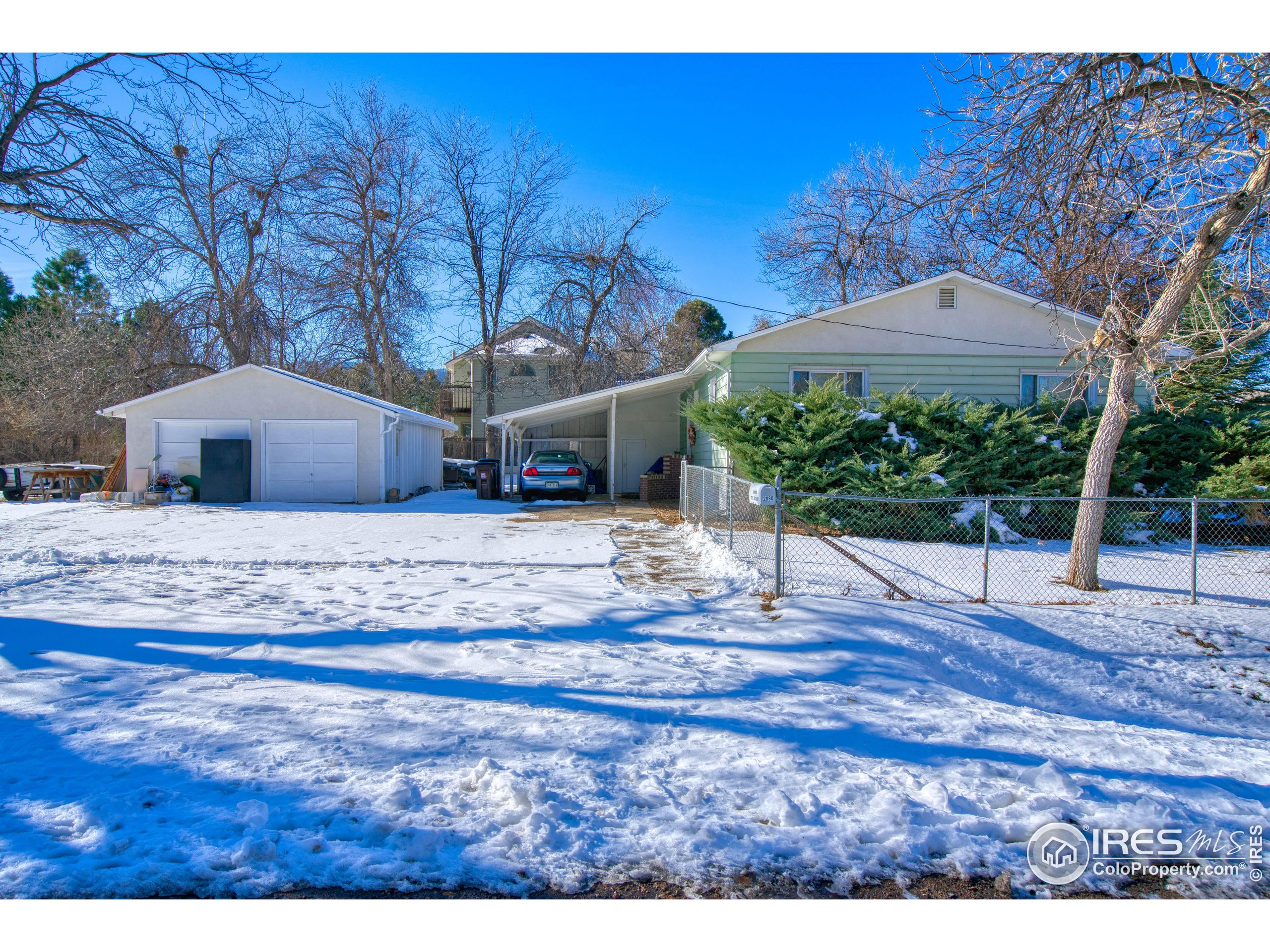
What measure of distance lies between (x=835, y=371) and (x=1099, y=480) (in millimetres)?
6958

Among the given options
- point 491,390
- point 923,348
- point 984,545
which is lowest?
point 984,545

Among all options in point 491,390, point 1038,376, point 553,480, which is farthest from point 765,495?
point 491,390

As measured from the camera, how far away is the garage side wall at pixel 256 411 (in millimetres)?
Result: 17844

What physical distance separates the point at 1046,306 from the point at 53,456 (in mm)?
31842

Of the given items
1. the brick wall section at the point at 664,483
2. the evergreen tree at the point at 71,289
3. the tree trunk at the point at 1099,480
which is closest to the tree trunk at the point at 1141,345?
the tree trunk at the point at 1099,480

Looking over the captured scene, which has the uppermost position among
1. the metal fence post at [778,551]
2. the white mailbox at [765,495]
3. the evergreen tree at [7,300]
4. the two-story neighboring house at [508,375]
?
the evergreen tree at [7,300]

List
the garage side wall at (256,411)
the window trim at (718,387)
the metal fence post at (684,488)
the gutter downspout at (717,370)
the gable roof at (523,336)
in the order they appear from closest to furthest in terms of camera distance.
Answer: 1. the metal fence post at (684,488)
2. the gutter downspout at (717,370)
3. the window trim at (718,387)
4. the garage side wall at (256,411)
5. the gable roof at (523,336)

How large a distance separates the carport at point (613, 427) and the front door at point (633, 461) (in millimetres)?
16

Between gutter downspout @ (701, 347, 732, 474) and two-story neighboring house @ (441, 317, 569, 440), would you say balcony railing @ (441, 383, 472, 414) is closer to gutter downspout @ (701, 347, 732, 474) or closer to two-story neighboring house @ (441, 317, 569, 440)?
two-story neighboring house @ (441, 317, 569, 440)

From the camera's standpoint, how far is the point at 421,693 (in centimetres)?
420

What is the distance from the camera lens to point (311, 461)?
59.1 ft

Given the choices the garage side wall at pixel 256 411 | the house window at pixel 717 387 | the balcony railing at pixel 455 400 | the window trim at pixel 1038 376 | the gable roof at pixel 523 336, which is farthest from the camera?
the balcony railing at pixel 455 400

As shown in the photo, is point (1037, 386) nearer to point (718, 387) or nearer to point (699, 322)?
point (718, 387)

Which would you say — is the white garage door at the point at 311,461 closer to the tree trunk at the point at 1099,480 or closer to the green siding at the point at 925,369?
the green siding at the point at 925,369
